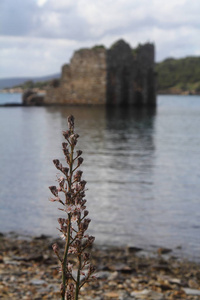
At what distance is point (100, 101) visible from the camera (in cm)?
5153

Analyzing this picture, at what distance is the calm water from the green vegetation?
128 meters

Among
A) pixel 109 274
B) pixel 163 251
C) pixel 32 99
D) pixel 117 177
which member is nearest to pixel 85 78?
pixel 32 99

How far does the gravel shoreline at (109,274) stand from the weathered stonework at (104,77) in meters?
43.1

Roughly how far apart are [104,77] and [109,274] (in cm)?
4489

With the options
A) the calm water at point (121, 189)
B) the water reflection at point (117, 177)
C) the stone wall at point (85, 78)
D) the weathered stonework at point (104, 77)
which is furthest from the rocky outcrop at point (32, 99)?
the calm water at point (121, 189)

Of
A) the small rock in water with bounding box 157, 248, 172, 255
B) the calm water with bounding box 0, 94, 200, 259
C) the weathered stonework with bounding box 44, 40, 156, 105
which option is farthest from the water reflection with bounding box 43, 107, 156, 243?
the weathered stonework with bounding box 44, 40, 156, 105

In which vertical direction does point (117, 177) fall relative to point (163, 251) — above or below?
above

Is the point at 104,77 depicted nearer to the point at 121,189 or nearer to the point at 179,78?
the point at 121,189

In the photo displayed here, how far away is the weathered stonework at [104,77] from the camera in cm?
5006

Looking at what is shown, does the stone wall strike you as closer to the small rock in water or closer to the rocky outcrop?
the rocky outcrop

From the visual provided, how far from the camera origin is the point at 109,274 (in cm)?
630

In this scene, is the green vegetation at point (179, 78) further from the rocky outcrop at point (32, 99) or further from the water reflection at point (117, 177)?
the water reflection at point (117, 177)

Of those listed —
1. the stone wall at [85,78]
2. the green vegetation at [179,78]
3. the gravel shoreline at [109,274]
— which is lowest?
the gravel shoreline at [109,274]

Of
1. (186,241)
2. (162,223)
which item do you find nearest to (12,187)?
(162,223)
